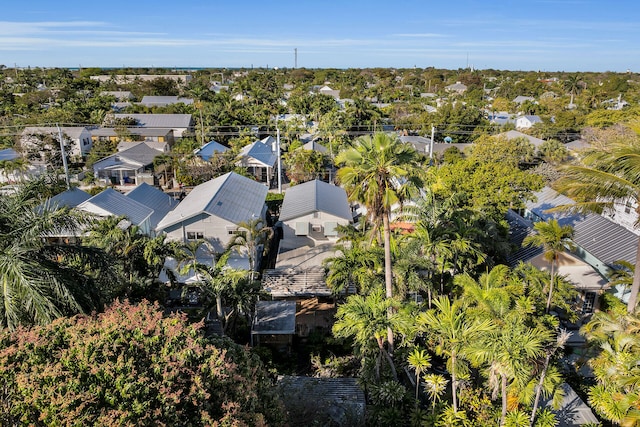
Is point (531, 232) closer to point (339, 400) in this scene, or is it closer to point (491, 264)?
point (491, 264)

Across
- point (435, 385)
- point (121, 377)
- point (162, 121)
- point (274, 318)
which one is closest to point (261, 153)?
point (162, 121)

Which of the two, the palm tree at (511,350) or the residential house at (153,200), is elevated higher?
the palm tree at (511,350)

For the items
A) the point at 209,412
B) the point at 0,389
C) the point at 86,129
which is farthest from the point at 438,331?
the point at 86,129

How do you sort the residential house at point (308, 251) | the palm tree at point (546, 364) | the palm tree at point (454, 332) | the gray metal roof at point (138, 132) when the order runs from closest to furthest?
the palm tree at point (546, 364) → the palm tree at point (454, 332) → the residential house at point (308, 251) → the gray metal roof at point (138, 132)

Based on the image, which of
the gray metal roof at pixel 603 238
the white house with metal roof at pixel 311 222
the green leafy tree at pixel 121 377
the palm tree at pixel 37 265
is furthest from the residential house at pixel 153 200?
the gray metal roof at pixel 603 238

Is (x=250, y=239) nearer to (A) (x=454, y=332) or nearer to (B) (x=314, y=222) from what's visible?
(B) (x=314, y=222)

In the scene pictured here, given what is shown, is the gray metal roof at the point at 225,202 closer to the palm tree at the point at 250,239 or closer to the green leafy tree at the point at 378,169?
the palm tree at the point at 250,239
